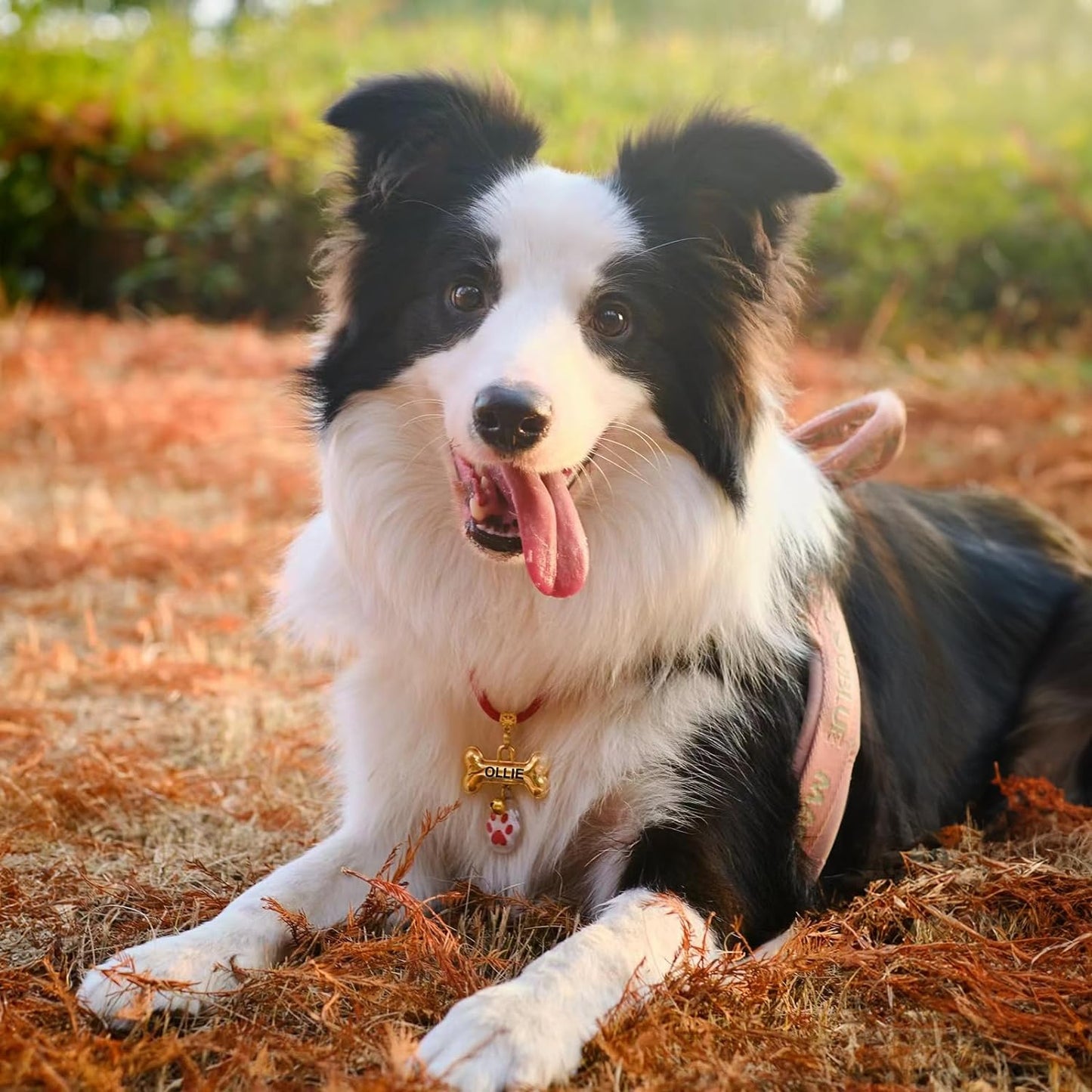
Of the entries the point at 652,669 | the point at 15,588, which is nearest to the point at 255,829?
the point at 652,669

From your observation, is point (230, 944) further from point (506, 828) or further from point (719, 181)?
point (719, 181)

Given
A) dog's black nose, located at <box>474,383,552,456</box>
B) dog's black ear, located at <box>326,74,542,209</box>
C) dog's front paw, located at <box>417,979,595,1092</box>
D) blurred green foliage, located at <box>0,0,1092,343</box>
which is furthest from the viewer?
blurred green foliage, located at <box>0,0,1092,343</box>

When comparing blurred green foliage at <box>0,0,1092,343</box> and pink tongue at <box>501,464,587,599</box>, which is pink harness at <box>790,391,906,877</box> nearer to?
pink tongue at <box>501,464,587,599</box>

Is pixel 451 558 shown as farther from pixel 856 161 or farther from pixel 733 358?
pixel 856 161

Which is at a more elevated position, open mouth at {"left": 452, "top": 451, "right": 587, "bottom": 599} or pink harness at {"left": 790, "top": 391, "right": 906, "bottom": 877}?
open mouth at {"left": 452, "top": 451, "right": 587, "bottom": 599}

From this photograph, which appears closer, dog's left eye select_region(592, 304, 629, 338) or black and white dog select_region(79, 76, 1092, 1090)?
black and white dog select_region(79, 76, 1092, 1090)

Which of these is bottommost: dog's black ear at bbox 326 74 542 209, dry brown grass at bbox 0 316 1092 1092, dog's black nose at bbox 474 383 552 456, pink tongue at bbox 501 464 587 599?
dry brown grass at bbox 0 316 1092 1092

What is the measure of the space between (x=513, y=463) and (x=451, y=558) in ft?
1.19

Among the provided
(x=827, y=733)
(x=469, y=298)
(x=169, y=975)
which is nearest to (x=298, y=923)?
(x=169, y=975)

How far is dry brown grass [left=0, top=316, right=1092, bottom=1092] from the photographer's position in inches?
80.3

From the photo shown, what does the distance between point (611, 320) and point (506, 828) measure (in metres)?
1.04

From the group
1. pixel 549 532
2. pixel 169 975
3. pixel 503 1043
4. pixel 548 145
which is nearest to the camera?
pixel 503 1043

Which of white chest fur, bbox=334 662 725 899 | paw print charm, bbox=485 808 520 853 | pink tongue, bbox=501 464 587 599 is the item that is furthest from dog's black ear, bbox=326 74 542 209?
paw print charm, bbox=485 808 520 853

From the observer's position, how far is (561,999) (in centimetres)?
205
